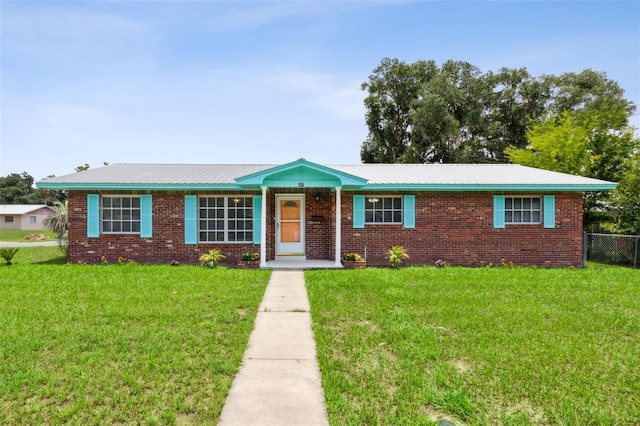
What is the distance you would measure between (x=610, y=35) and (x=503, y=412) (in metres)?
16.3

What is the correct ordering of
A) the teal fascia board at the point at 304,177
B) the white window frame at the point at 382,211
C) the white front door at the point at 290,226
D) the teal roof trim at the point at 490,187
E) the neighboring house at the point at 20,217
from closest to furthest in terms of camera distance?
the teal fascia board at the point at 304,177, the teal roof trim at the point at 490,187, the white window frame at the point at 382,211, the white front door at the point at 290,226, the neighboring house at the point at 20,217

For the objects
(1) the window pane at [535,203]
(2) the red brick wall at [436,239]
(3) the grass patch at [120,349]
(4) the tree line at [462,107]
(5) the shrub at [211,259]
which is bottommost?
(3) the grass patch at [120,349]

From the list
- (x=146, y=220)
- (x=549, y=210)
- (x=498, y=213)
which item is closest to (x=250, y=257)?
(x=146, y=220)

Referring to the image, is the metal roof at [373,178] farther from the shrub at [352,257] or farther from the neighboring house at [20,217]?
the neighboring house at [20,217]

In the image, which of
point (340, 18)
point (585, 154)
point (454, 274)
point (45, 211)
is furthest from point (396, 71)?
point (45, 211)

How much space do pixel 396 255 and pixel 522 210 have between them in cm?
449

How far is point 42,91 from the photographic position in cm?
1280

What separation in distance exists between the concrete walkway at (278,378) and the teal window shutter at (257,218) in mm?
5286

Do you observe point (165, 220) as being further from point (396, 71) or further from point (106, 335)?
point (396, 71)

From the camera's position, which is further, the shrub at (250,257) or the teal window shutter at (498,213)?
the teal window shutter at (498,213)

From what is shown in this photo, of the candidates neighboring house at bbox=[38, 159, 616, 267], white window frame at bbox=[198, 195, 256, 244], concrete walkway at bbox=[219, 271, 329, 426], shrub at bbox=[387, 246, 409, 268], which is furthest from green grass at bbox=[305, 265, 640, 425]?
white window frame at bbox=[198, 195, 256, 244]

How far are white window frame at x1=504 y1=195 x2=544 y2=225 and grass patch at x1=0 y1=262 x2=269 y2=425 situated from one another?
8.47 meters

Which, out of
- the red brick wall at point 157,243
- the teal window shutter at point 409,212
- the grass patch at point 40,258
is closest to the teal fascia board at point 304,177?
the teal window shutter at point 409,212

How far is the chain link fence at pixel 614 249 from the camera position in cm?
1220
